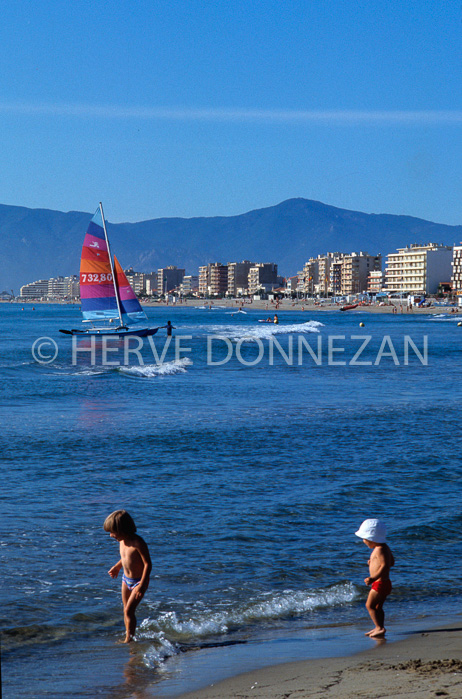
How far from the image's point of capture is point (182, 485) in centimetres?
1317

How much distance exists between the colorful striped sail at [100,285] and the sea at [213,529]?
29.3 m

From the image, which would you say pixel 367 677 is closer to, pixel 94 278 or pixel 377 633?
pixel 377 633

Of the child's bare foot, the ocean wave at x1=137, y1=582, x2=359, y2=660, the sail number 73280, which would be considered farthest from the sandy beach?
the sail number 73280

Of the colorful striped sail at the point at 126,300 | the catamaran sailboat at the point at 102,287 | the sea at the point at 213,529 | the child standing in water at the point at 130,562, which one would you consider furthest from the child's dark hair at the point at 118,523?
the colorful striped sail at the point at 126,300

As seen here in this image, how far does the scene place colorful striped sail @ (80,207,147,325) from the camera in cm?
5388

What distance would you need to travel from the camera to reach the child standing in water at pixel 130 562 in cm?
664

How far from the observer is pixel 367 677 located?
18.6 ft

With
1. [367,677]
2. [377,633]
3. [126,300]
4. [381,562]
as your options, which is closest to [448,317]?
[126,300]

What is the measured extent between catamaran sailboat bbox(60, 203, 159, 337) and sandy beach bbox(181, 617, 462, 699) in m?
48.0

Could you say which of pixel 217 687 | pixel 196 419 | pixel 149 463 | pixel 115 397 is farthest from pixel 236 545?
pixel 115 397

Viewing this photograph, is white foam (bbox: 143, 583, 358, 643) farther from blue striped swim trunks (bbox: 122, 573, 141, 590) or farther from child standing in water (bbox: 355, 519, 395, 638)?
child standing in water (bbox: 355, 519, 395, 638)

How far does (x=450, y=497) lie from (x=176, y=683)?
736cm

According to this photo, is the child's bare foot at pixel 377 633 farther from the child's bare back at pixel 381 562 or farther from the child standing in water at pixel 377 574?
the child's bare back at pixel 381 562

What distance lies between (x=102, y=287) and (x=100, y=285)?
0.32 m
